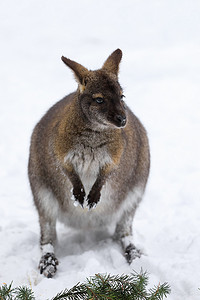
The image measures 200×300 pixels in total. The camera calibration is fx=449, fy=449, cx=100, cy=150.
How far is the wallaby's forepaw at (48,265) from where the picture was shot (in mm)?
3928

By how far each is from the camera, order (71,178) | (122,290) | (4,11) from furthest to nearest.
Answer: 1. (4,11)
2. (71,178)
3. (122,290)

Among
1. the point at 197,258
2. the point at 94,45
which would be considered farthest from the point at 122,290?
the point at 94,45

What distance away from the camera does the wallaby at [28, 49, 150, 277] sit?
3.55 meters

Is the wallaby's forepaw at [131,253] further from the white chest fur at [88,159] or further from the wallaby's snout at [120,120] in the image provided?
the wallaby's snout at [120,120]

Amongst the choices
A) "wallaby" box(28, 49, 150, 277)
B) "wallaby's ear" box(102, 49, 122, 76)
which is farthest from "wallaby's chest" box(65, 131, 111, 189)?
"wallaby's ear" box(102, 49, 122, 76)

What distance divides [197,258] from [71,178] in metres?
A: 1.33

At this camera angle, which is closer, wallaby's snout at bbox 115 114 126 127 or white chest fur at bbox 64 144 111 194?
wallaby's snout at bbox 115 114 126 127

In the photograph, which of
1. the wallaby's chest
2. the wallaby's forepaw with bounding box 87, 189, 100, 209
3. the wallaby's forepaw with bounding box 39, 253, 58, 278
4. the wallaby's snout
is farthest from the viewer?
the wallaby's forepaw with bounding box 39, 253, 58, 278

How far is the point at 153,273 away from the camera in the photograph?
376cm

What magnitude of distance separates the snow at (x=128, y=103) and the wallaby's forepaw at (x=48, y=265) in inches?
2.6

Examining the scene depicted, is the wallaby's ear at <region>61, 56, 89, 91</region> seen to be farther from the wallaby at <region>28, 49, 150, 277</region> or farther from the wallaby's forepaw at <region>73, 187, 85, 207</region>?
the wallaby's forepaw at <region>73, 187, 85, 207</region>

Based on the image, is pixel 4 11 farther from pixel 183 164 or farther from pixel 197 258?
pixel 197 258

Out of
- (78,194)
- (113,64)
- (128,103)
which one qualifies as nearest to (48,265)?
(78,194)

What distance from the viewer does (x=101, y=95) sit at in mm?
3441
